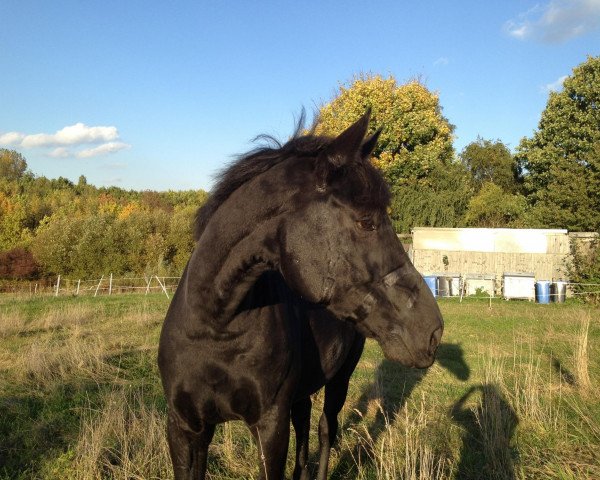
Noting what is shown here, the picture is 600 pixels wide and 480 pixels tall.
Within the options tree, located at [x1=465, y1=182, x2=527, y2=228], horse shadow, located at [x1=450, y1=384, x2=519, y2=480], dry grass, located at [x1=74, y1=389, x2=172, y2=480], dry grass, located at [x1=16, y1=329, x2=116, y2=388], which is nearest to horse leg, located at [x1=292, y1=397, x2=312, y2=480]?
dry grass, located at [x1=74, y1=389, x2=172, y2=480]

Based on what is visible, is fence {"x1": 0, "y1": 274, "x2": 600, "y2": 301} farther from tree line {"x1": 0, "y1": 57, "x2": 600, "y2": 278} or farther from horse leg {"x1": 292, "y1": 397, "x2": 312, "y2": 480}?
horse leg {"x1": 292, "y1": 397, "x2": 312, "y2": 480}

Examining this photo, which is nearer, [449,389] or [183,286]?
[183,286]

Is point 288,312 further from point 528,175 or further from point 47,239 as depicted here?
point 47,239

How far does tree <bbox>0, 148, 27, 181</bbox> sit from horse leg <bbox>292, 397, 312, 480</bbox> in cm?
8272

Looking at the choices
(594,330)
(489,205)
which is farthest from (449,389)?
(489,205)

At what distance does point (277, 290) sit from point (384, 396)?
4604 millimetres

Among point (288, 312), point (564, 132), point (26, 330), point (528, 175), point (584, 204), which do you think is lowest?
point (26, 330)

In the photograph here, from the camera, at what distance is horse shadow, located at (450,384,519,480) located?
14.4 ft

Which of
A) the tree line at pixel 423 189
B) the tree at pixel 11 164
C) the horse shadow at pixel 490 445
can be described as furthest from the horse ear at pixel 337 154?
the tree at pixel 11 164

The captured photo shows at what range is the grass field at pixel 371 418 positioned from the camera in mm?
4246

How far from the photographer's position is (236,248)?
2418 millimetres

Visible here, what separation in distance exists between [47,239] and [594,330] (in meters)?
40.2

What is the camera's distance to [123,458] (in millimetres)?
4168

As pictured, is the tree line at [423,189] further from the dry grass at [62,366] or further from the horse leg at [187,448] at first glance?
the horse leg at [187,448]
